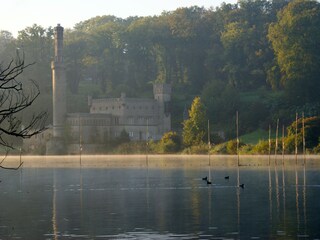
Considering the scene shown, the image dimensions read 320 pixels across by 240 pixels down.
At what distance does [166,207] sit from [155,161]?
71.6 metres

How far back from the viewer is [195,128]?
129 metres

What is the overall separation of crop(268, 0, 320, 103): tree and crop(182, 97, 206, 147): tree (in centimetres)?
1741

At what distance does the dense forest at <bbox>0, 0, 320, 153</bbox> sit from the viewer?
463ft

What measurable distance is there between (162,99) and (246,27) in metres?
27.4

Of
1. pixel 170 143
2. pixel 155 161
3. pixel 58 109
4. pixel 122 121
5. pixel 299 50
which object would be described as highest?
pixel 299 50

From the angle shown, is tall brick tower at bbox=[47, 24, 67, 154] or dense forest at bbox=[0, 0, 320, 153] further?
tall brick tower at bbox=[47, 24, 67, 154]

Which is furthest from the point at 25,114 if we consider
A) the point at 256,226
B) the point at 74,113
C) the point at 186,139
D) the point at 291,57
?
the point at 256,226

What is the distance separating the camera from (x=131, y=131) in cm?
14238

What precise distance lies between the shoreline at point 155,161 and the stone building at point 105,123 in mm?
2489

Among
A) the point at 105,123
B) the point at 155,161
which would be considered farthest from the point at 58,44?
the point at 155,161

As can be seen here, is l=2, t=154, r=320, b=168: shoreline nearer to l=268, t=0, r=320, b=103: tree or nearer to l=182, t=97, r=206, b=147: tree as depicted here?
l=182, t=97, r=206, b=147: tree

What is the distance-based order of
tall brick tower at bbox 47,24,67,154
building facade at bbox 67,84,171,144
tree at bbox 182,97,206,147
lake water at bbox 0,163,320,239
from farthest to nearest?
tall brick tower at bbox 47,24,67,154, building facade at bbox 67,84,171,144, tree at bbox 182,97,206,147, lake water at bbox 0,163,320,239

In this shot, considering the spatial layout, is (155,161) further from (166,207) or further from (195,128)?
(166,207)

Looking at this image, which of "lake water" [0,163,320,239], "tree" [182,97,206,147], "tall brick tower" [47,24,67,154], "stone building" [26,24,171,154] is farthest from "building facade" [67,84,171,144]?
"lake water" [0,163,320,239]
